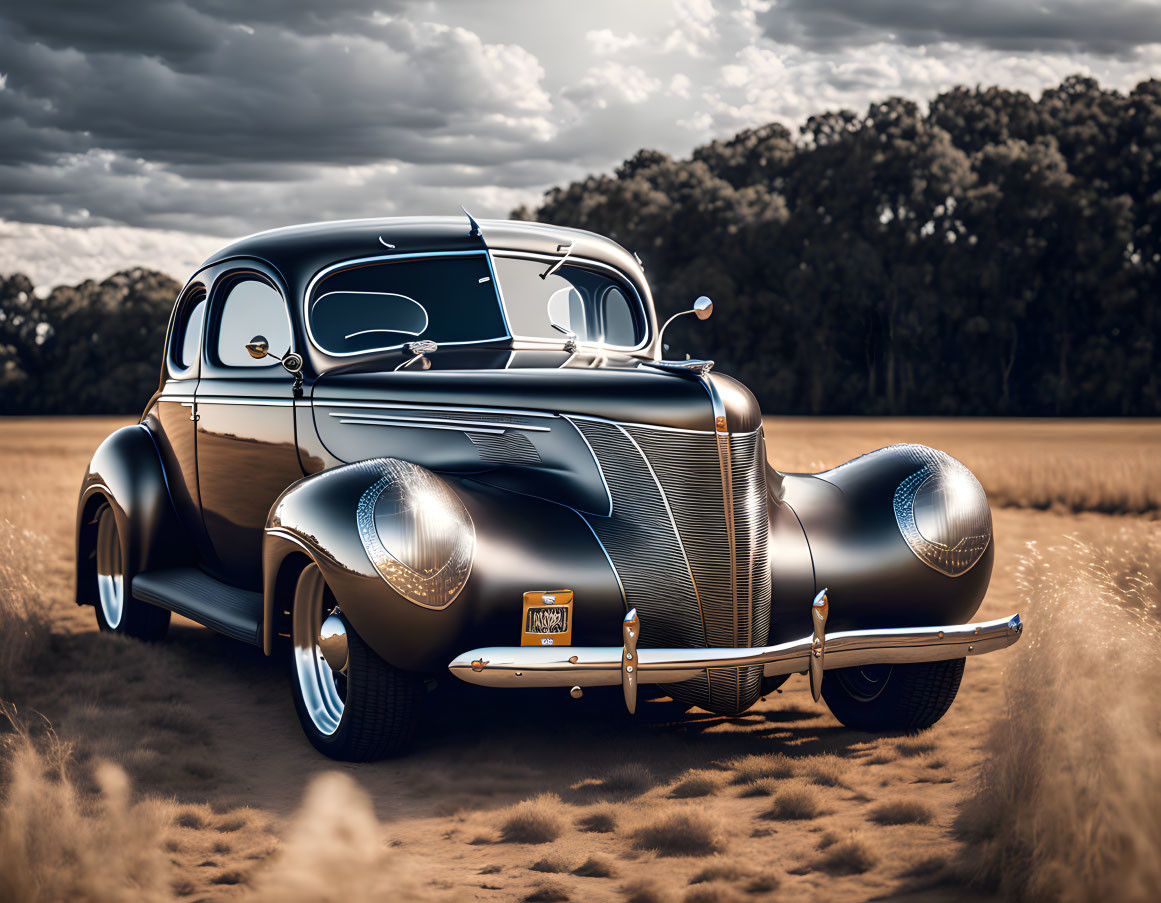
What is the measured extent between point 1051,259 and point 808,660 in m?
49.4

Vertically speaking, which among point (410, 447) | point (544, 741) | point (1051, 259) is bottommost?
point (544, 741)

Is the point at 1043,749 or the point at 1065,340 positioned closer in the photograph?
the point at 1043,749

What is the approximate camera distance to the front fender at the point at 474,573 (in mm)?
4711

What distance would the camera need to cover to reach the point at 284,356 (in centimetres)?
642

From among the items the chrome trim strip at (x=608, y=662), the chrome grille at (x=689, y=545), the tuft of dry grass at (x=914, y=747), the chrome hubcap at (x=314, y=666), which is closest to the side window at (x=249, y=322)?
the chrome hubcap at (x=314, y=666)

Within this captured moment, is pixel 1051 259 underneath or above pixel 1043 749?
above

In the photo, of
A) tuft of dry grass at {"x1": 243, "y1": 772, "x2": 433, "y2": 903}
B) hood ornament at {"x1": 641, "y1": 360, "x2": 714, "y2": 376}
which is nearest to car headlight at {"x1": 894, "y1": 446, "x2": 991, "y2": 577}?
hood ornament at {"x1": 641, "y1": 360, "x2": 714, "y2": 376}

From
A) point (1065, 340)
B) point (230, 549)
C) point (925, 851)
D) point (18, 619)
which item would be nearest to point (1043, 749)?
point (925, 851)

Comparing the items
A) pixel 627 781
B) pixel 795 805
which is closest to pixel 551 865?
pixel 627 781

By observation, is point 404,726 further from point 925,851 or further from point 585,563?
point 925,851

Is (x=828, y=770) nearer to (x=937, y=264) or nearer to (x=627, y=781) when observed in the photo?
(x=627, y=781)

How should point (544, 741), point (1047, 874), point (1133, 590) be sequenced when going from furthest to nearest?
point (1133, 590) < point (544, 741) < point (1047, 874)

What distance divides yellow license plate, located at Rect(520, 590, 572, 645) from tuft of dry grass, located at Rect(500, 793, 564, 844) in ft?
1.99

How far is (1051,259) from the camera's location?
5019 centimetres
